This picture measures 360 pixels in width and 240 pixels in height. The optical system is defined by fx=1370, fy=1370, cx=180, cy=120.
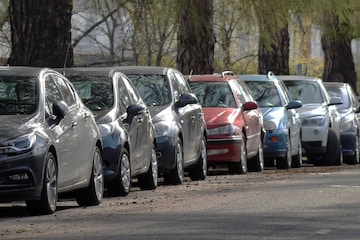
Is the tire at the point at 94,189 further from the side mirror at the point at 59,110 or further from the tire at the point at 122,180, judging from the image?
the side mirror at the point at 59,110

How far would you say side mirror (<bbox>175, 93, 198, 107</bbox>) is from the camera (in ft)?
60.7

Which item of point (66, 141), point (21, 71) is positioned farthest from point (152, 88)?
point (66, 141)

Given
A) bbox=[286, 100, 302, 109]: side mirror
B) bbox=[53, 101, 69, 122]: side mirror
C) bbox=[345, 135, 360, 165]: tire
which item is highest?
bbox=[53, 101, 69, 122]: side mirror

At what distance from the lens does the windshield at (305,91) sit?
87.0 feet

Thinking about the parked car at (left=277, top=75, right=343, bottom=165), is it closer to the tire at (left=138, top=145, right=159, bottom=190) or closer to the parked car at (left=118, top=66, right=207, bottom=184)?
the parked car at (left=118, top=66, right=207, bottom=184)

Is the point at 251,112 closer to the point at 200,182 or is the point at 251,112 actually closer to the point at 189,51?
the point at 200,182

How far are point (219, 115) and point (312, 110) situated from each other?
211 inches

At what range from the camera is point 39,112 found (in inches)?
536

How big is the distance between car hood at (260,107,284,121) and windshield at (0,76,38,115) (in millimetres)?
10294

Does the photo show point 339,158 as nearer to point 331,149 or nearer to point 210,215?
point 331,149

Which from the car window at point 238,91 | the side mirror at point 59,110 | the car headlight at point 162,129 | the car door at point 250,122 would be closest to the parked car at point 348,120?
the car door at point 250,122

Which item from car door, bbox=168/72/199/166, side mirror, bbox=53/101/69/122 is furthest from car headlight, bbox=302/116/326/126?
side mirror, bbox=53/101/69/122

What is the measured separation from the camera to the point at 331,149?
86.3ft

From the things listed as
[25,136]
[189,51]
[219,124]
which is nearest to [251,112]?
[219,124]
